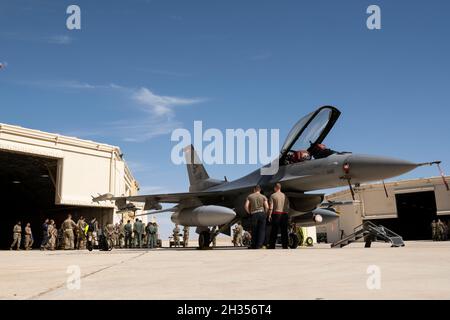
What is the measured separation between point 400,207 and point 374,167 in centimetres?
3284

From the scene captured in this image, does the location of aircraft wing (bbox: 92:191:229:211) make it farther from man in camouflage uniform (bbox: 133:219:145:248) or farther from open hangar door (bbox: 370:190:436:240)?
open hangar door (bbox: 370:190:436:240)

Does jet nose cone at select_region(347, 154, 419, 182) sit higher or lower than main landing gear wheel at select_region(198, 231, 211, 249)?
higher

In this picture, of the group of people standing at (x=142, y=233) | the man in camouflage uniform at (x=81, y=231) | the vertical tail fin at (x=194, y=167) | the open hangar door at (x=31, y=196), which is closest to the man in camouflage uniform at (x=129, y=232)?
the group of people standing at (x=142, y=233)

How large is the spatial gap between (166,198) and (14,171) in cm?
1689

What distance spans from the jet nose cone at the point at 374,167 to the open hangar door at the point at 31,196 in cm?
1741

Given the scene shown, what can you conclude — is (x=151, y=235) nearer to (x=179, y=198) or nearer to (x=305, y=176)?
(x=179, y=198)

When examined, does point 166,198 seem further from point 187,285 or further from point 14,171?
point 14,171

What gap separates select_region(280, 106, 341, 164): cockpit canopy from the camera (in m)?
10.8

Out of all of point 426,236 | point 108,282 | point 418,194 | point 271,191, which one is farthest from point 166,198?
point 426,236

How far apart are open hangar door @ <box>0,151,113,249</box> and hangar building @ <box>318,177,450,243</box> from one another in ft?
67.0

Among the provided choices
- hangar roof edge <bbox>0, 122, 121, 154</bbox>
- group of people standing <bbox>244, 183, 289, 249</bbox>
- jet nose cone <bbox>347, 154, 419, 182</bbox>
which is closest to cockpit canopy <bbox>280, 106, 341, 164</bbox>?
jet nose cone <bbox>347, 154, 419, 182</bbox>

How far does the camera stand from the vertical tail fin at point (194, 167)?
707 inches

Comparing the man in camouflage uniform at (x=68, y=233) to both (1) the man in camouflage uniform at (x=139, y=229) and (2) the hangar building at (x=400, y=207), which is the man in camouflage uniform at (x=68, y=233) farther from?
(2) the hangar building at (x=400, y=207)
